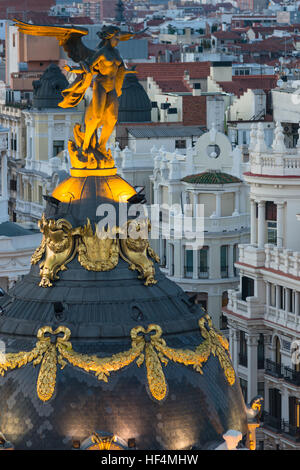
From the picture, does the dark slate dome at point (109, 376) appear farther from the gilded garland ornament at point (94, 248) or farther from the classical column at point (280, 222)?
the classical column at point (280, 222)

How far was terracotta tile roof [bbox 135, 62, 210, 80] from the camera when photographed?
456 feet

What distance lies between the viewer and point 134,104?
115 metres

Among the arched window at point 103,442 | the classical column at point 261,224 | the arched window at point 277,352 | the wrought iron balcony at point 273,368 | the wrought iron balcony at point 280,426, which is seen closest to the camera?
the arched window at point 103,442

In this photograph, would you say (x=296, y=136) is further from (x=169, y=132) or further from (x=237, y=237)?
(x=169, y=132)

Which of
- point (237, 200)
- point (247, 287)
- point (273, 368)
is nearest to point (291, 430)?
point (273, 368)

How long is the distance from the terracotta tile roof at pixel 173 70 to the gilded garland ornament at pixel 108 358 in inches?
4408

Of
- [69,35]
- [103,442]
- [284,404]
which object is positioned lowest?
[284,404]

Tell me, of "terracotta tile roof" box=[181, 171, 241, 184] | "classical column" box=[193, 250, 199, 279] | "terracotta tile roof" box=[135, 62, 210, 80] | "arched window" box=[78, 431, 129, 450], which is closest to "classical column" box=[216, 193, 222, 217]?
"terracotta tile roof" box=[181, 171, 241, 184]

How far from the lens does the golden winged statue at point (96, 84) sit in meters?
26.1

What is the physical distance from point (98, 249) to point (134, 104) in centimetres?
9013

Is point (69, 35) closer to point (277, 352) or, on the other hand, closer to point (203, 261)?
point (277, 352)

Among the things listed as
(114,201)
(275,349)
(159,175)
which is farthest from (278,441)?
(114,201)

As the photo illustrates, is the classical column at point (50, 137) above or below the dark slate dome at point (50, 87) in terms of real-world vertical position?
below

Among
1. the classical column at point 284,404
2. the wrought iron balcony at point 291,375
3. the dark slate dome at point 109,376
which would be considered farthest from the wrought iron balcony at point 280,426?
the dark slate dome at point 109,376
